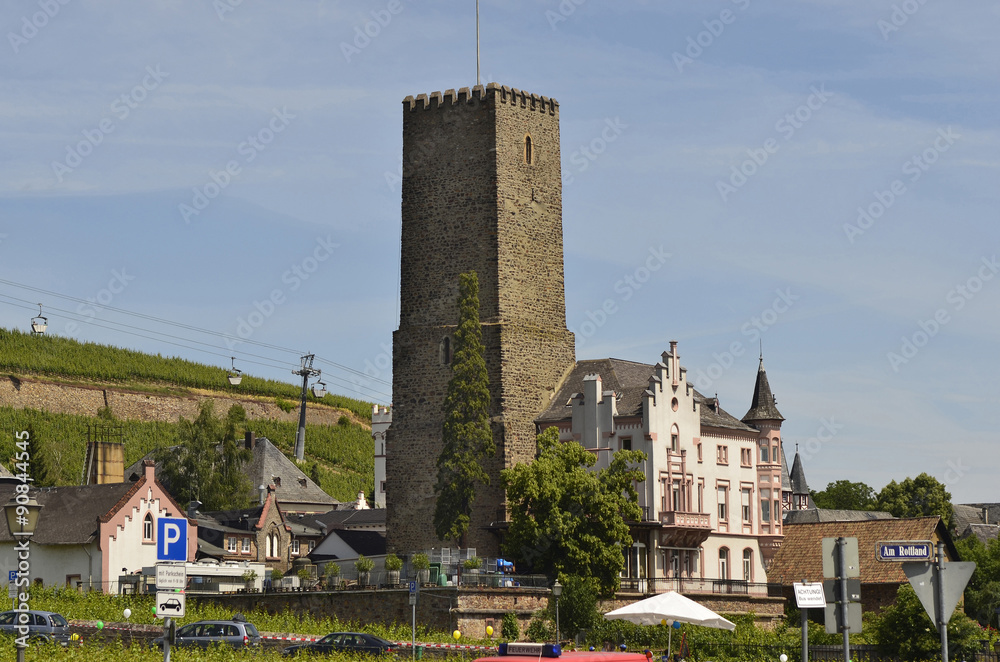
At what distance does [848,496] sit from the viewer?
4887 inches

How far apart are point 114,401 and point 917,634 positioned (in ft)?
289

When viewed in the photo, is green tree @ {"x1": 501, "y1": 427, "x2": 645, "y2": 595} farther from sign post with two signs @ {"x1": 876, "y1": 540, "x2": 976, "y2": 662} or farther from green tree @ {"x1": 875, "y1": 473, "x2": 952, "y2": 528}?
green tree @ {"x1": 875, "y1": 473, "x2": 952, "y2": 528}

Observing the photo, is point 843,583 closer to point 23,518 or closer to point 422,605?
point 23,518

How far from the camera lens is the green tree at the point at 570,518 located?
56.5 metres

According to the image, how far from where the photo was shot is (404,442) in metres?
66.0

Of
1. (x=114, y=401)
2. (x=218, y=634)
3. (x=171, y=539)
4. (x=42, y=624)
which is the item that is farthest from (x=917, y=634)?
(x=114, y=401)

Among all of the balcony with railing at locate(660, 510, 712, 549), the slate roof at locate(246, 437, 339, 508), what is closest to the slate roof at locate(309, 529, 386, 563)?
the balcony with railing at locate(660, 510, 712, 549)

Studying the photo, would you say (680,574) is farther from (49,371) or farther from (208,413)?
(49,371)

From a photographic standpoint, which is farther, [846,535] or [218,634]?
[846,535]

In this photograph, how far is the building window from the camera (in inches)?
2458

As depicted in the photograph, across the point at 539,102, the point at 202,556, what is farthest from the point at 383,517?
the point at 539,102

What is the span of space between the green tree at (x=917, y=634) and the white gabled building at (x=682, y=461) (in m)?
19.4

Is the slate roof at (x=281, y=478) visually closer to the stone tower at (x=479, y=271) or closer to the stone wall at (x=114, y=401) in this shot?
the stone wall at (x=114, y=401)

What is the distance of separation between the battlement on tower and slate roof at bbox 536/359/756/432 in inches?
483
